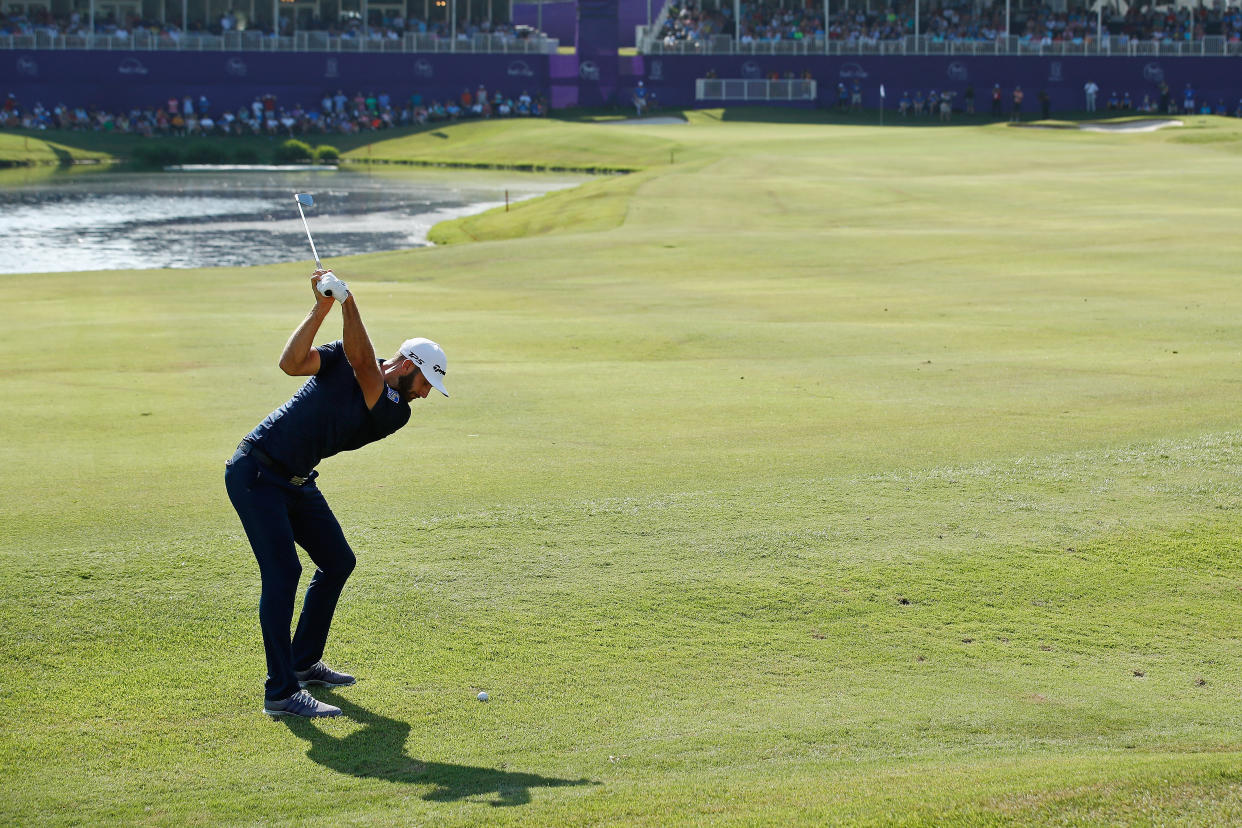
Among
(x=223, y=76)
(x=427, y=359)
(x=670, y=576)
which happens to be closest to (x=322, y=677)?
(x=427, y=359)

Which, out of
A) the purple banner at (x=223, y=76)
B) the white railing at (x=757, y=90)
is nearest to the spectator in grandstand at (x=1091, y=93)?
the white railing at (x=757, y=90)

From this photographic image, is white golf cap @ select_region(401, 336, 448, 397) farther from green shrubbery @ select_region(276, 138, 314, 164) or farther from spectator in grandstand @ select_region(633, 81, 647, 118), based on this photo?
spectator in grandstand @ select_region(633, 81, 647, 118)

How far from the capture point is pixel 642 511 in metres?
10.7

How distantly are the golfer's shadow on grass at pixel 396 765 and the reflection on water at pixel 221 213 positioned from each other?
28.3 metres

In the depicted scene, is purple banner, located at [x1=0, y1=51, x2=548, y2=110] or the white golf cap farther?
purple banner, located at [x1=0, y1=51, x2=548, y2=110]

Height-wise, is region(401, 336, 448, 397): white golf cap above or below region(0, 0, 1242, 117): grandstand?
below

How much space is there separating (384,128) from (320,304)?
244ft

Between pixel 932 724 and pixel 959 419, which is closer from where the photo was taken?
pixel 932 724

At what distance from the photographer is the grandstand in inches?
3024

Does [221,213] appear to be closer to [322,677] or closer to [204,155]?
[204,155]

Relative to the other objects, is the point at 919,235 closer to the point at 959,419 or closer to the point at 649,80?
the point at 959,419

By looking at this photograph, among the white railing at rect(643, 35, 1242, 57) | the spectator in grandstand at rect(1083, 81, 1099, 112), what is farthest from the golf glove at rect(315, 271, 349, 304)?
the spectator in grandstand at rect(1083, 81, 1099, 112)

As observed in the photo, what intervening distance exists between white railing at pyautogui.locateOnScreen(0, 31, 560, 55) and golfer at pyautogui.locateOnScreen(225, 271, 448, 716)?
7628 centimetres

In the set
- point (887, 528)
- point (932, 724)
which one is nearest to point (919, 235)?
point (887, 528)
